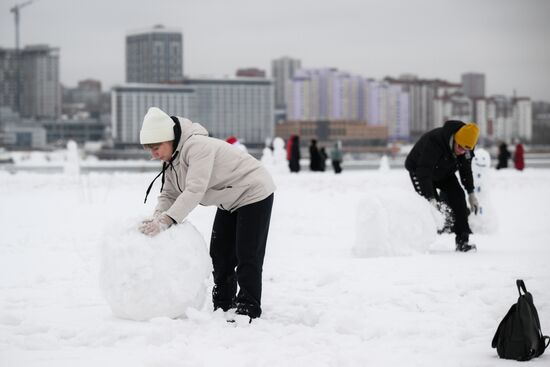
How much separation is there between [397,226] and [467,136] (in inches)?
46.6

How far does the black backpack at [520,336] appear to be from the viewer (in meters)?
4.74

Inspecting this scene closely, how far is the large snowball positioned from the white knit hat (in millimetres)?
596

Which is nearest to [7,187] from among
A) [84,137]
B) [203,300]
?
[203,300]

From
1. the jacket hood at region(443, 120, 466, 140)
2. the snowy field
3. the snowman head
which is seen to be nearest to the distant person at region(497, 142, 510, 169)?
the snowy field

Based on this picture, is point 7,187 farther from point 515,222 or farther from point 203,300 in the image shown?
point 203,300

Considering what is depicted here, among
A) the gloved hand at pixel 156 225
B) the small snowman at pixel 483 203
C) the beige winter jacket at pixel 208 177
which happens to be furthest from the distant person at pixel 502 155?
the gloved hand at pixel 156 225

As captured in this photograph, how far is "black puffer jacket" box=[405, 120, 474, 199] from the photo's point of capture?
8.66 m

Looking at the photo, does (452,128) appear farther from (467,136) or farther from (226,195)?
(226,195)

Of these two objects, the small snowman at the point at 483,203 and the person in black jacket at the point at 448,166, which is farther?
the small snowman at the point at 483,203

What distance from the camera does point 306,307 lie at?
626 centimetres

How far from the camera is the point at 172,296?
5555mm

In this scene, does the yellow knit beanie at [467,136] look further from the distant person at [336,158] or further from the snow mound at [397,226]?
the distant person at [336,158]

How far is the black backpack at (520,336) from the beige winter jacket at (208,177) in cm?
173

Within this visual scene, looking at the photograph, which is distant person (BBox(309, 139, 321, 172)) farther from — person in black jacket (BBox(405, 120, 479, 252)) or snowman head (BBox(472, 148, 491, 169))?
person in black jacket (BBox(405, 120, 479, 252))
